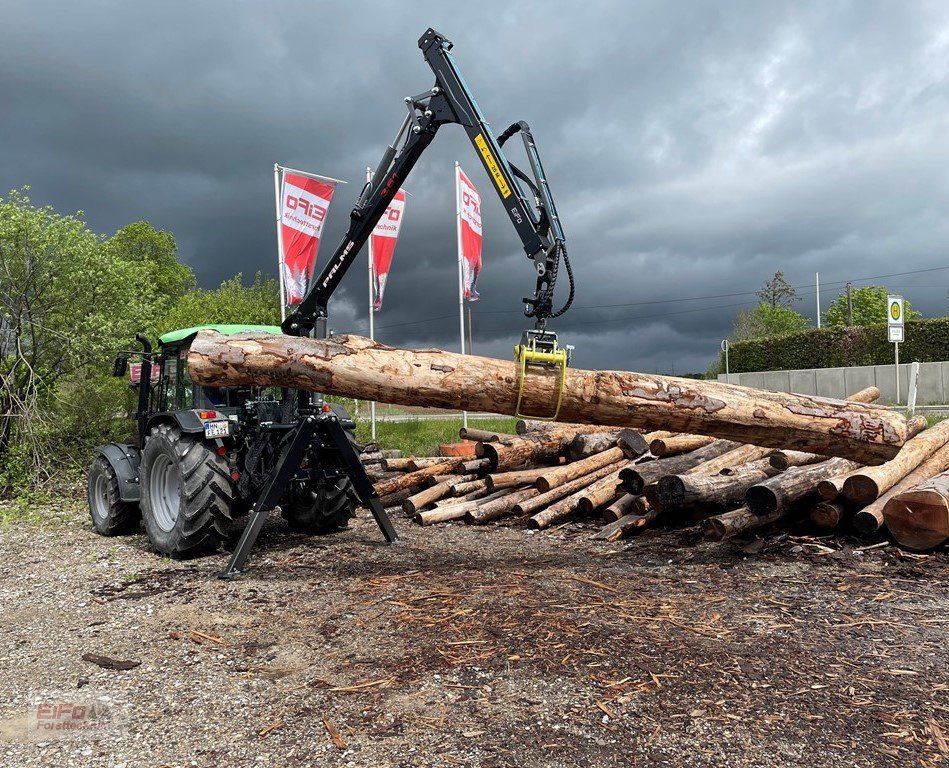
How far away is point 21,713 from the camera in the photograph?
389cm

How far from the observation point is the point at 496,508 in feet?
30.7

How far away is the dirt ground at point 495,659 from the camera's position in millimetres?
3330

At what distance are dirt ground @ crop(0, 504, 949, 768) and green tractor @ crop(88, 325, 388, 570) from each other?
68 cm

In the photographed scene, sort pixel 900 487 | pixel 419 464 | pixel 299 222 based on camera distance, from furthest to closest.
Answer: pixel 299 222, pixel 419 464, pixel 900 487

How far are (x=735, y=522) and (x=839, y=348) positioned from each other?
25.9 m

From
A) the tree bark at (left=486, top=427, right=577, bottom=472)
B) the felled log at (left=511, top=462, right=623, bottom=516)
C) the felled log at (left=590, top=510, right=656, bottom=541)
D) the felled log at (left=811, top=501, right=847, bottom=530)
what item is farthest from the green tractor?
the felled log at (left=811, top=501, right=847, bottom=530)

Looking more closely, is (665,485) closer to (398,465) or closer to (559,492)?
(559,492)

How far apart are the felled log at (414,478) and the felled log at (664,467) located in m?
3.07

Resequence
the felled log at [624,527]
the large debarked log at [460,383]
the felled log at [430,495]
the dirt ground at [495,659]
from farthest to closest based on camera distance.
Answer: the felled log at [430,495], the felled log at [624,527], the large debarked log at [460,383], the dirt ground at [495,659]

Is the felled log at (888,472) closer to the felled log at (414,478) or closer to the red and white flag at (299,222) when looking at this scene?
the felled log at (414,478)

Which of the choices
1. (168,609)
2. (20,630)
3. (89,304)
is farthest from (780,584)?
(89,304)

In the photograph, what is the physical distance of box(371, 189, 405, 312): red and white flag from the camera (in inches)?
661

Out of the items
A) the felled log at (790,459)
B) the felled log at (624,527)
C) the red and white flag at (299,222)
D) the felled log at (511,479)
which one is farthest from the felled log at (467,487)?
the red and white flag at (299,222)

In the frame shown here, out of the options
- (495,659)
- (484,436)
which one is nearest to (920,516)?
(495,659)
